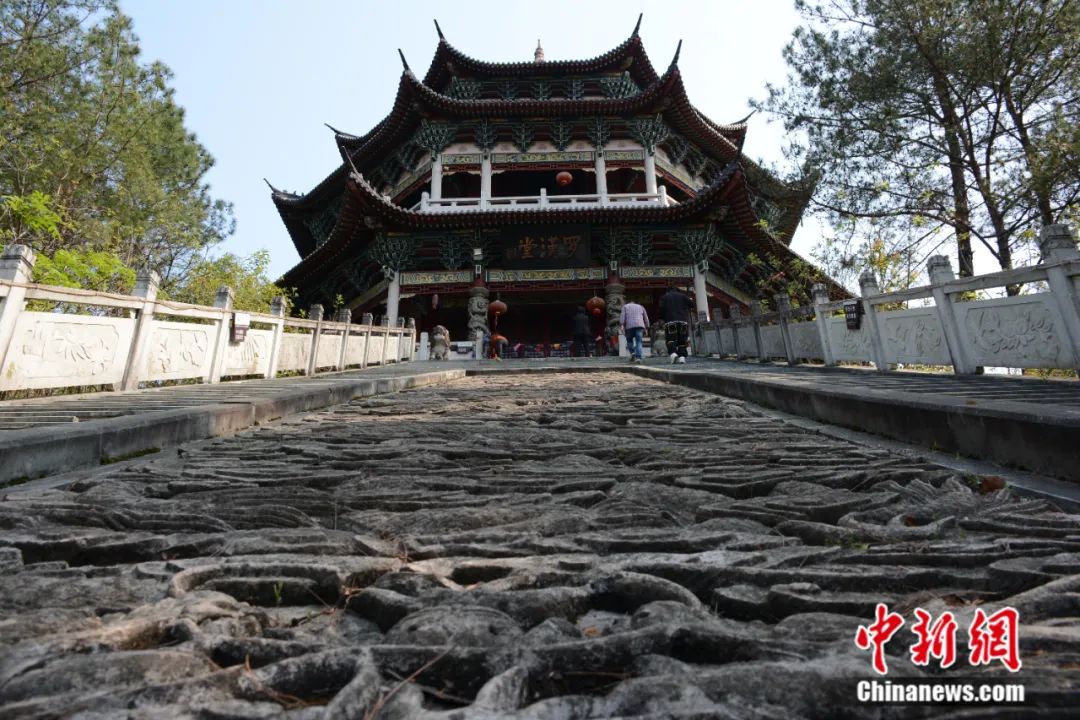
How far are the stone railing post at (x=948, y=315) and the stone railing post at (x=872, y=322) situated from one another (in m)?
1.06

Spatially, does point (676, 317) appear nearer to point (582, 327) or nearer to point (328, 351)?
point (582, 327)

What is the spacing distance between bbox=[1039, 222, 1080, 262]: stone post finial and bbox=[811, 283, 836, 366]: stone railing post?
3.55 meters

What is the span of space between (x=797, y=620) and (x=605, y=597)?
0.38 meters

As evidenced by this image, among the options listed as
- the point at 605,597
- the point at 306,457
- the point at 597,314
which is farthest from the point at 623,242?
the point at 605,597

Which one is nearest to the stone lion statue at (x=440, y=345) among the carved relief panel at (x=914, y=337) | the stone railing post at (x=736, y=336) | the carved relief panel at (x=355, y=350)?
the carved relief panel at (x=355, y=350)

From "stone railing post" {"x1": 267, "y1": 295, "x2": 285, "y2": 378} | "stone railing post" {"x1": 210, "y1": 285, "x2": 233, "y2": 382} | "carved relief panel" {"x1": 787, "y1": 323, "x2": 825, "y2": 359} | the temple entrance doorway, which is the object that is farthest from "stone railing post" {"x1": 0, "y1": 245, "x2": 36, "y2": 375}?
the temple entrance doorway

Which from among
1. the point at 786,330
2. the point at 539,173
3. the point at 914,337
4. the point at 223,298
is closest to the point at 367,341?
the point at 223,298

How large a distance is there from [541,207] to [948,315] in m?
13.0

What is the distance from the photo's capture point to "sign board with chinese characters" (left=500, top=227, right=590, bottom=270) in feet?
56.6

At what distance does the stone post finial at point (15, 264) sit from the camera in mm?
4407

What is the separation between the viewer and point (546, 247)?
57.0 ft

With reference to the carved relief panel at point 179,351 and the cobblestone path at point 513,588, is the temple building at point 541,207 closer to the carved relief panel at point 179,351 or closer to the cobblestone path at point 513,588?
the carved relief panel at point 179,351

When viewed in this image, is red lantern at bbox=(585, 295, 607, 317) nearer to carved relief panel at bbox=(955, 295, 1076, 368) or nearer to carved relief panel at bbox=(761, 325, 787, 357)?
carved relief panel at bbox=(761, 325, 787, 357)

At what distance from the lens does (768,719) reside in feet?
2.29
